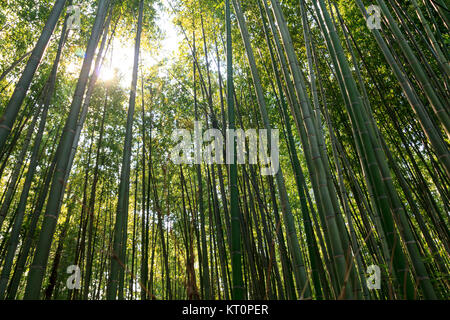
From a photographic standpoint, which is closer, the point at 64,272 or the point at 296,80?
the point at 296,80

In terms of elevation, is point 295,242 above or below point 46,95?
below

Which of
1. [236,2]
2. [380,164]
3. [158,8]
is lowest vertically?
[380,164]

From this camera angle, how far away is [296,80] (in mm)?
1796

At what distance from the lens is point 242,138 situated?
10.9 feet

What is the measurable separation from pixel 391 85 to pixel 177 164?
3.64m

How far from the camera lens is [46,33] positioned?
168cm

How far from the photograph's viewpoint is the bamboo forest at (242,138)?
156cm

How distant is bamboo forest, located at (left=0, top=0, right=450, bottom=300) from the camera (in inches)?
61.6
